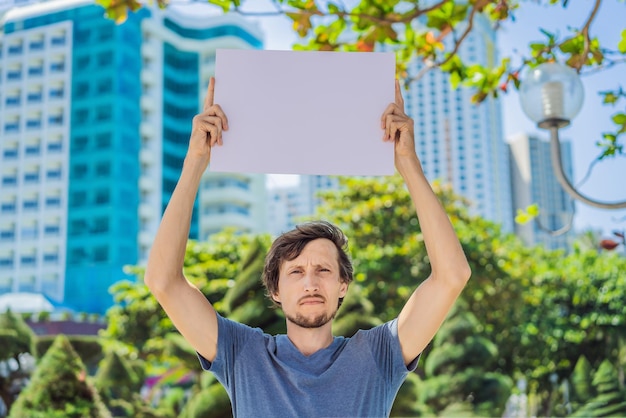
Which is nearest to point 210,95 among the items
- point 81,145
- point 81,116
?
point 81,145

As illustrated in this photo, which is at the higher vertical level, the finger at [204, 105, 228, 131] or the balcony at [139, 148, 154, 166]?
the balcony at [139, 148, 154, 166]

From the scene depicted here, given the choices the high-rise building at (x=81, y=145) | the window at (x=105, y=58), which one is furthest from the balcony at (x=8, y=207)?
the window at (x=105, y=58)

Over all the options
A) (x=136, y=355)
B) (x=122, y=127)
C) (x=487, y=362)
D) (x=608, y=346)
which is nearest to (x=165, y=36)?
(x=122, y=127)

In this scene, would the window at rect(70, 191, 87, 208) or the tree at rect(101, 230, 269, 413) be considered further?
the window at rect(70, 191, 87, 208)

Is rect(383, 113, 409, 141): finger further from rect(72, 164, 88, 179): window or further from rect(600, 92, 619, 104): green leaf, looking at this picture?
rect(72, 164, 88, 179): window

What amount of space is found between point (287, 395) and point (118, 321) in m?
16.7

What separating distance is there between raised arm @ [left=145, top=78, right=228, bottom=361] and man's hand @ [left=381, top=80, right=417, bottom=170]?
39cm

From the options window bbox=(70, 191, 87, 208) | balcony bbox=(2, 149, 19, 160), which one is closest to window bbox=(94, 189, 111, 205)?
window bbox=(70, 191, 87, 208)

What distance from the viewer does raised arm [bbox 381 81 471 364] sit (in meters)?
1.86

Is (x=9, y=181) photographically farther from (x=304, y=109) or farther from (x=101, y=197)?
Result: (x=304, y=109)

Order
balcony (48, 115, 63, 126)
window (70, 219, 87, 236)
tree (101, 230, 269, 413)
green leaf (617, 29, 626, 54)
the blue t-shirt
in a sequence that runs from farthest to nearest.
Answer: balcony (48, 115, 63, 126)
window (70, 219, 87, 236)
tree (101, 230, 269, 413)
green leaf (617, 29, 626, 54)
the blue t-shirt

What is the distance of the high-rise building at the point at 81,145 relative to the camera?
4509cm

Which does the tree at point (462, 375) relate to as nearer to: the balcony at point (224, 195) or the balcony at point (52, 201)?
the balcony at point (52, 201)

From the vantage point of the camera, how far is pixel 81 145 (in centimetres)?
4650
